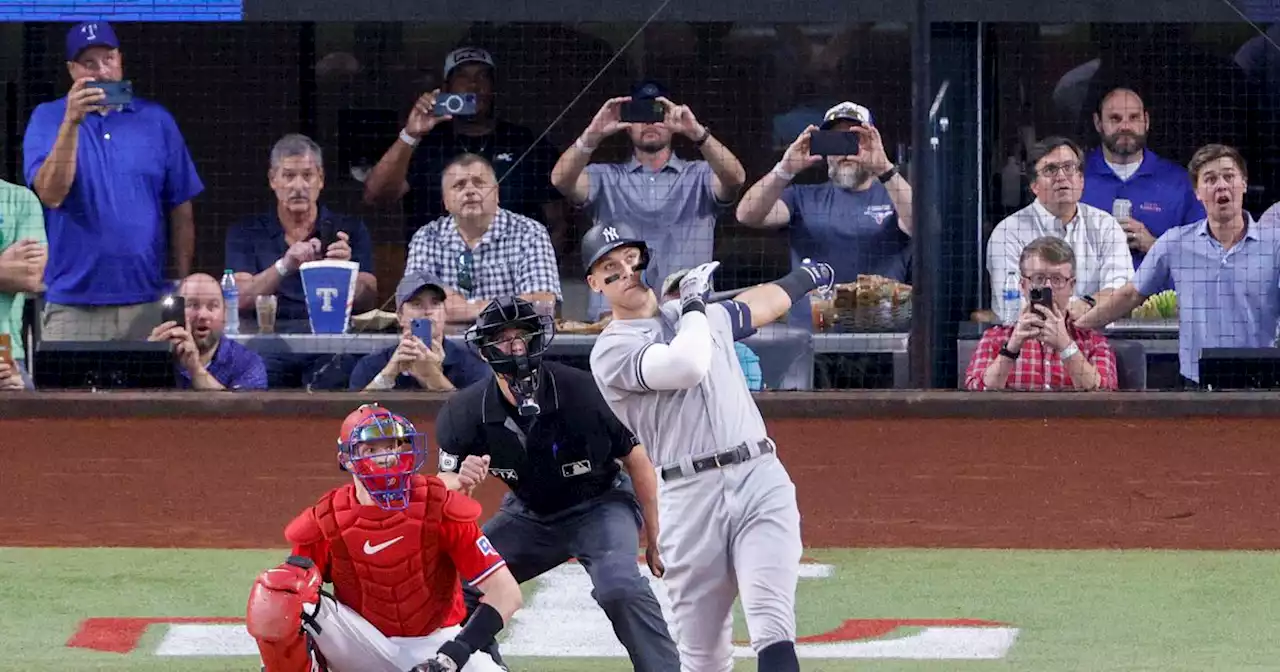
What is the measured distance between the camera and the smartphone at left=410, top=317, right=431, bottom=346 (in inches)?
348

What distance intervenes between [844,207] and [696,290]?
3.70 m

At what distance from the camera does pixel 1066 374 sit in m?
8.96

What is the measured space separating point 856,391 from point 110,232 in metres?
3.47

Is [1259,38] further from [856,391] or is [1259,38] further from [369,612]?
[369,612]

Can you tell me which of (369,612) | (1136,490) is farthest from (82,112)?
(1136,490)

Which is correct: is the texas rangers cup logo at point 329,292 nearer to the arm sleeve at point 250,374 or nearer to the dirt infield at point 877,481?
the arm sleeve at point 250,374

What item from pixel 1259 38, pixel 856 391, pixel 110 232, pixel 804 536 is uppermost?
pixel 1259 38

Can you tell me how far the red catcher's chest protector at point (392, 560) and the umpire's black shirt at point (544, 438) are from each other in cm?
69

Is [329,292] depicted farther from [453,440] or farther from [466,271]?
[453,440]

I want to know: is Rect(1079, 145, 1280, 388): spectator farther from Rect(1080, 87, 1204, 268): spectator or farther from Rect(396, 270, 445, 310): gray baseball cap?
Rect(396, 270, 445, 310): gray baseball cap

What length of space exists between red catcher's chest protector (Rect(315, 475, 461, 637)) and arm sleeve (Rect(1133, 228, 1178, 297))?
14.5ft

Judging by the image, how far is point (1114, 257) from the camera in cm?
879

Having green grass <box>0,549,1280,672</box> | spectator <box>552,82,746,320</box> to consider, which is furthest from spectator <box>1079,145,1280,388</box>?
spectator <box>552,82,746,320</box>

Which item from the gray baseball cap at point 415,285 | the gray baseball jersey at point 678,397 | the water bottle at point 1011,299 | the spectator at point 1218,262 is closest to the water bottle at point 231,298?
the gray baseball cap at point 415,285
